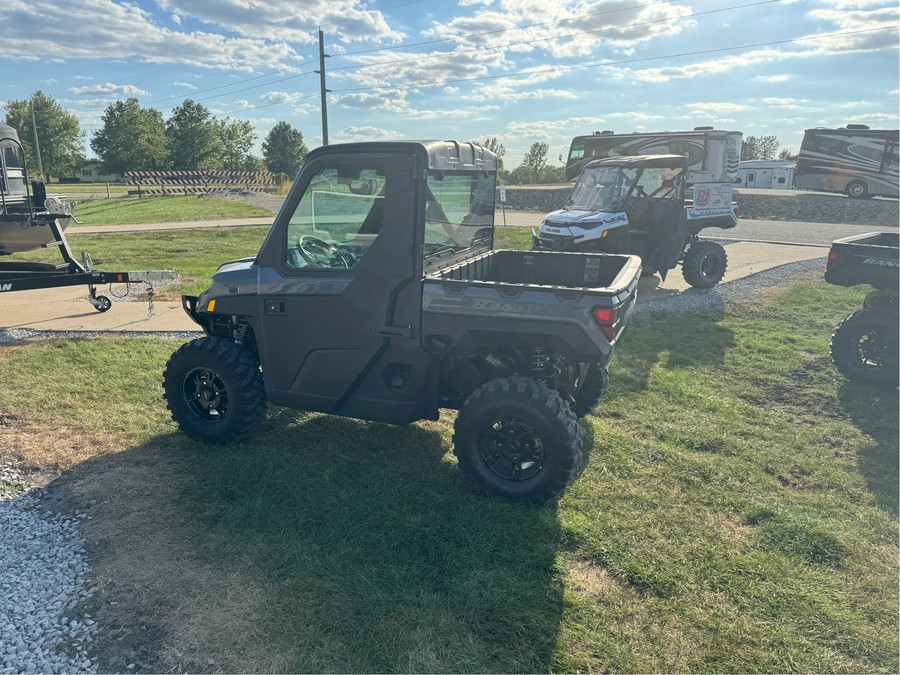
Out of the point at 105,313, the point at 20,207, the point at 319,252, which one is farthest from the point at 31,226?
the point at 319,252

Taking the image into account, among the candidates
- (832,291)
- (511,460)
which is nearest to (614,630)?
(511,460)

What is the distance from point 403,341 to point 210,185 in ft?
118

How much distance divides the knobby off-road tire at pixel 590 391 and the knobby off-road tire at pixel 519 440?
1.32m

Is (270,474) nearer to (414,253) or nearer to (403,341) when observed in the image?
(403,341)

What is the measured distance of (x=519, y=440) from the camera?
4105 millimetres

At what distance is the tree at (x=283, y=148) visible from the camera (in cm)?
5325

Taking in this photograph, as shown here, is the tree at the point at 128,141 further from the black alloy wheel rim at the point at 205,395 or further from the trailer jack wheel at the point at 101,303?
the black alloy wheel rim at the point at 205,395

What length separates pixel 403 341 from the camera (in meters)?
4.22

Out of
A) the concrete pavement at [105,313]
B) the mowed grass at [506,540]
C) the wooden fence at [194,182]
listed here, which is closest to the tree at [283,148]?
the wooden fence at [194,182]

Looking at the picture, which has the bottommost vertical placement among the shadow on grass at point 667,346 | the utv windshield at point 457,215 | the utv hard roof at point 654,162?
the shadow on grass at point 667,346

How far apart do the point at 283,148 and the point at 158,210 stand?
2926cm

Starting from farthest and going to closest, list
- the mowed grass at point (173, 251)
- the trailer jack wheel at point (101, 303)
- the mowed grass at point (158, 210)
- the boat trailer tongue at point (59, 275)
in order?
the mowed grass at point (158, 210) < the mowed grass at point (173, 251) < the trailer jack wheel at point (101, 303) < the boat trailer tongue at point (59, 275)

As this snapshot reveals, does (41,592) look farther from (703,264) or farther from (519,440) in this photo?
(703,264)

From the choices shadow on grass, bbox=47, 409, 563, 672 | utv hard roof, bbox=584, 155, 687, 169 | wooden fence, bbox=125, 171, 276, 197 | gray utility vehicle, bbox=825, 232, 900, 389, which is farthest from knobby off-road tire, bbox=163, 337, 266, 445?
wooden fence, bbox=125, 171, 276, 197
